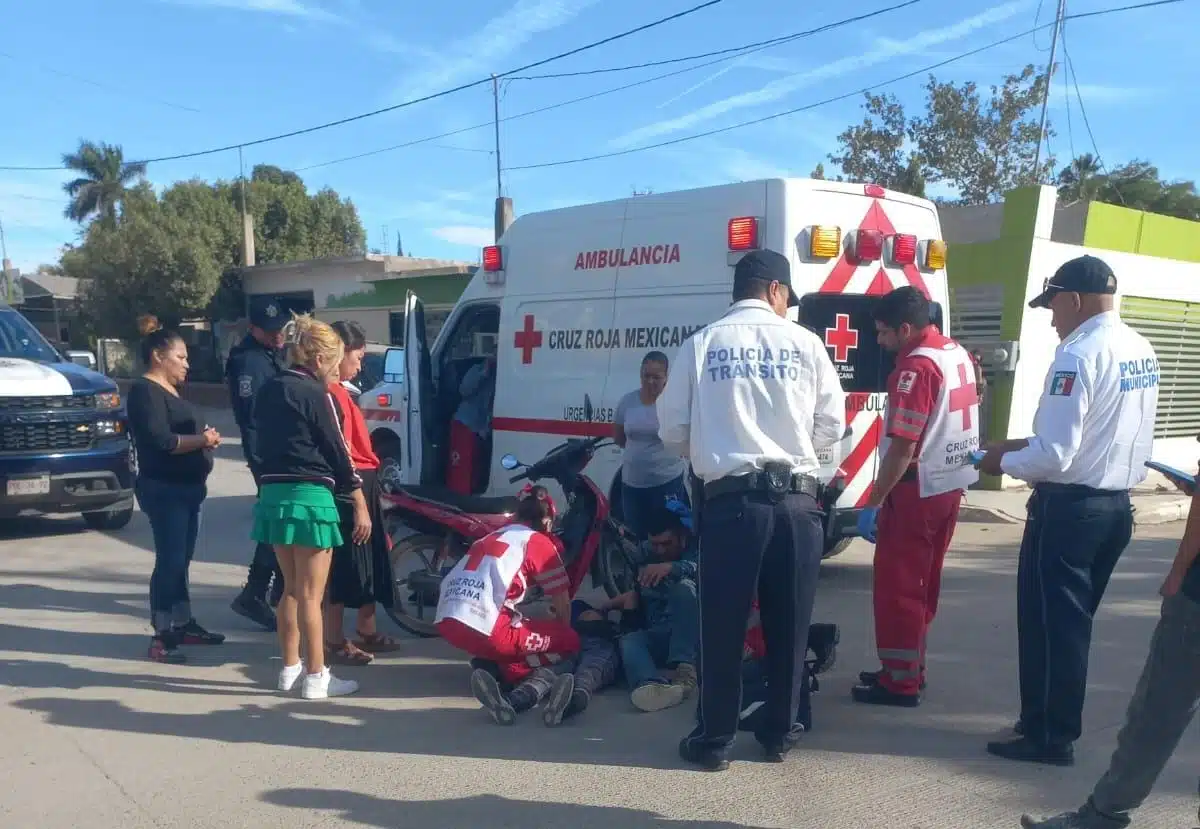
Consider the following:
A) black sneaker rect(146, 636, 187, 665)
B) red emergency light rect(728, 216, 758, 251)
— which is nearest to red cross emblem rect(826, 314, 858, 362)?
red emergency light rect(728, 216, 758, 251)

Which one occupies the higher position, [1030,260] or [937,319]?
[1030,260]

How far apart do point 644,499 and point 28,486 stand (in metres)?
5.68

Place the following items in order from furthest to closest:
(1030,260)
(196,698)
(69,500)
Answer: (1030,260) < (69,500) < (196,698)

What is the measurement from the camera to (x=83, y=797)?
13.3 feet

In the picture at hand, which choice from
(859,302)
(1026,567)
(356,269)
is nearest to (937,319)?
(859,302)

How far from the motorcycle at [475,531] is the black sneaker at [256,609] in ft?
2.71

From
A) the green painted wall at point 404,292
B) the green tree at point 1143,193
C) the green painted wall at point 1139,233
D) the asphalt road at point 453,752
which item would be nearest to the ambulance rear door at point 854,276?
the asphalt road at point 453,752

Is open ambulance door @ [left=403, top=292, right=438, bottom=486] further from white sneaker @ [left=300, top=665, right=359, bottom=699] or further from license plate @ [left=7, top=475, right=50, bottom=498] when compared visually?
license plate @ [left=7, top=475, right=50, bottom=498]

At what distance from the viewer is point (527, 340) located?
25.7 ft

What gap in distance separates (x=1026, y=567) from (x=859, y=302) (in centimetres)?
286

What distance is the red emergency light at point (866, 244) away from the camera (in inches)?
260

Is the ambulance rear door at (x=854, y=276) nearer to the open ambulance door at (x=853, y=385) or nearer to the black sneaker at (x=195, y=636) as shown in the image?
the open ambulance door at (x=853, y=385)

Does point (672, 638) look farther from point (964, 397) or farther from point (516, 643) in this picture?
point (964, 397)

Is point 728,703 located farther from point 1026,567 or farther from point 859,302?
point 859,302
